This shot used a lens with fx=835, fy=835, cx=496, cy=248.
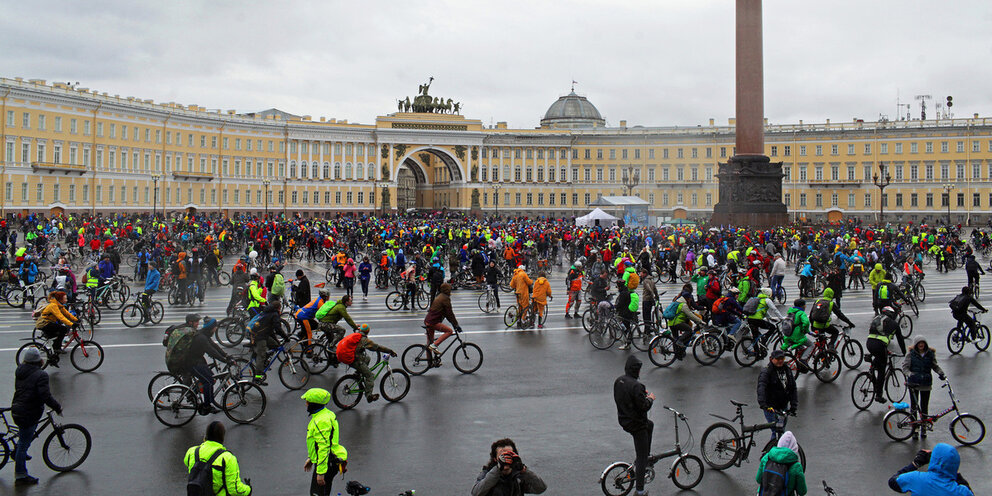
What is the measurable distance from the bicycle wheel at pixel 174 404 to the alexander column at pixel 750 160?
41.9 meters

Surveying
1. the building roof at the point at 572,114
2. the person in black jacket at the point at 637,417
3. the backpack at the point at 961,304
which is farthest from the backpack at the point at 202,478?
the building roof at the point at 572,114

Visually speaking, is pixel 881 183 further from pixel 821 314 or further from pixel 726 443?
pixel 726 443

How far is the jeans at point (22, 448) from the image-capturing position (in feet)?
30.8

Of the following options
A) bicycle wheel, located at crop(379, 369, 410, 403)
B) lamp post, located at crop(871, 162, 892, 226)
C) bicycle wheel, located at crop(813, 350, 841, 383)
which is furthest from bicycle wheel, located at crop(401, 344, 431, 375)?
lamp post, located at crop(871, 162, 892, 226)

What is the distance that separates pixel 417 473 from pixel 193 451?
3.00 m

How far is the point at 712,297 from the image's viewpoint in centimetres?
1717

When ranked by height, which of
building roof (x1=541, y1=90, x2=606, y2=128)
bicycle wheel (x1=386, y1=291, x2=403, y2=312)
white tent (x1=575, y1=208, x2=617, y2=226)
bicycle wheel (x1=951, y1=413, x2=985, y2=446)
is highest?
building roof (x1=541, y1=90, x2=606, y2=128)

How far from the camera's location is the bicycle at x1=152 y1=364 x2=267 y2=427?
37.7ft

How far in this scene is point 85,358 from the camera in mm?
15031

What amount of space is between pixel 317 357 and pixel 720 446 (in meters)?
7.62

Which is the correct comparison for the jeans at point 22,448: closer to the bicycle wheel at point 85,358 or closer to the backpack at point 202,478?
the backpack at point 202,478

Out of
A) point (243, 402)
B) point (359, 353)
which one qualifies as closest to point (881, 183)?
point (359, 353)

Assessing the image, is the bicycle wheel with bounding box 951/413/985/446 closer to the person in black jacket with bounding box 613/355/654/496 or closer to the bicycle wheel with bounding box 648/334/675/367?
the person in black jacket with bounding box 613/355/654/496

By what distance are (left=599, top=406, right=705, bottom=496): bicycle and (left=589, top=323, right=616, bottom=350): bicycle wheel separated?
25.7ft
